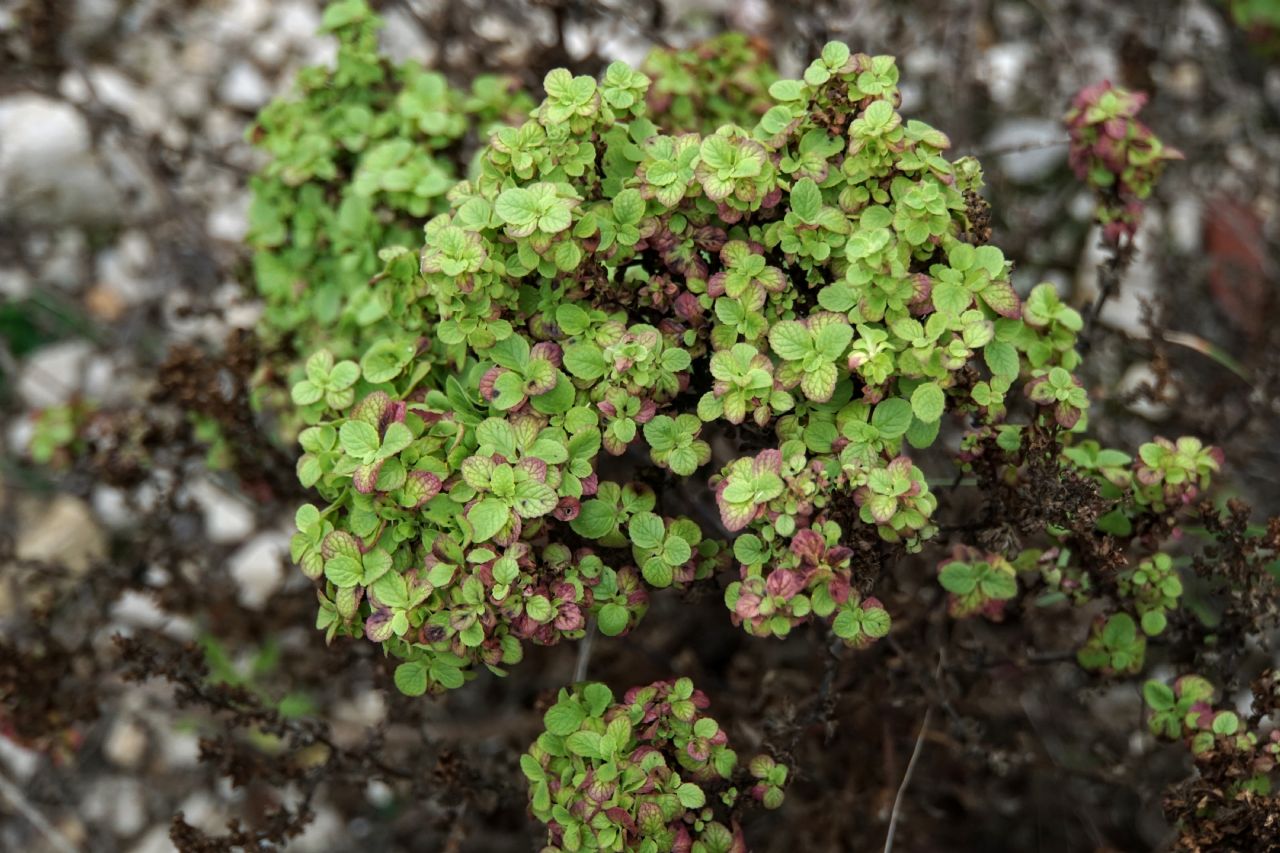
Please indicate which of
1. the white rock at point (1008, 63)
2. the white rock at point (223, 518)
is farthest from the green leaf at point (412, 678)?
the white rock at point (1008, 63)

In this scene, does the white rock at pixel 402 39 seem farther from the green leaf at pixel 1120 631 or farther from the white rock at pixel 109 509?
the green leaf at pixel 1120 631

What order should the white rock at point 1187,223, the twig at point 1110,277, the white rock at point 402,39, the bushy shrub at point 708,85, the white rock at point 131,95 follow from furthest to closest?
the white rock at point 402,39 → the white rock at point 131,95 → the white rock at point 1187,223 → the bushy shrub at point 708,85 → the twig at point 1110,277

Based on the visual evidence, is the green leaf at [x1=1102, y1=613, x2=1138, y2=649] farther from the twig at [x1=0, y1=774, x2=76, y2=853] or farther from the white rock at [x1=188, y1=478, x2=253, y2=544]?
the white rock at [x1=188, y1=478, x2=253, y2=544]

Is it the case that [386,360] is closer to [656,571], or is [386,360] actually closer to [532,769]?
[656,571]

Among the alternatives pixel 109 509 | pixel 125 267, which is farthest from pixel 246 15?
pixel 109 509

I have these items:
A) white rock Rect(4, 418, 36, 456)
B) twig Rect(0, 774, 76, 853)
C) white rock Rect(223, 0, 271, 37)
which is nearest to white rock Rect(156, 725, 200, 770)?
twig Rect(0, 774, 76, 853)

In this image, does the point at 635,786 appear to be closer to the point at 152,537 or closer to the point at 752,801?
the point at 752,801

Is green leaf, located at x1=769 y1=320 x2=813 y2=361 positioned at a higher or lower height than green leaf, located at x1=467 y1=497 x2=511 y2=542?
higher
